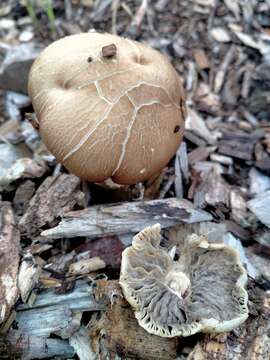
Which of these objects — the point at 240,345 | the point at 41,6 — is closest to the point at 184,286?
the point at 240,345

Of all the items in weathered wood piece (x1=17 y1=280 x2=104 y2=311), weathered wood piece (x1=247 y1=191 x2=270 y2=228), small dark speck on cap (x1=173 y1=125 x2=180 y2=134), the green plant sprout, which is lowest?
weathered wood piece (x1=17 y1=280 x2=104 y2=311)

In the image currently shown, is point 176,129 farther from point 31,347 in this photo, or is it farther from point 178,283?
point 31,347

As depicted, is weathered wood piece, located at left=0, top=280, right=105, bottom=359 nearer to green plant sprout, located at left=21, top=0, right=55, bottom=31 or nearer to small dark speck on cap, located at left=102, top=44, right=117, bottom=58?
small dark speck on cap, located at left=102, top=44, right=117, bottom=58

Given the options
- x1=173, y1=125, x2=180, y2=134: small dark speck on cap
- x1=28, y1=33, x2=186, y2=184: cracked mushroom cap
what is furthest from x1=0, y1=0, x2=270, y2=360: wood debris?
x1=173, y1=125, x2=180, y2=134: small dark speck on cap

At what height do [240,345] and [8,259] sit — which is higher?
[8,259]

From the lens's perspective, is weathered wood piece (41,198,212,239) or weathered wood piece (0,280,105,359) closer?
weathered wood piece (0,280,105,359)

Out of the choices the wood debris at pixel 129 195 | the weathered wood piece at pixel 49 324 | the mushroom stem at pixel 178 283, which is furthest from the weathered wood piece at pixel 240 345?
the weathered wood piece at pixel 49 324
